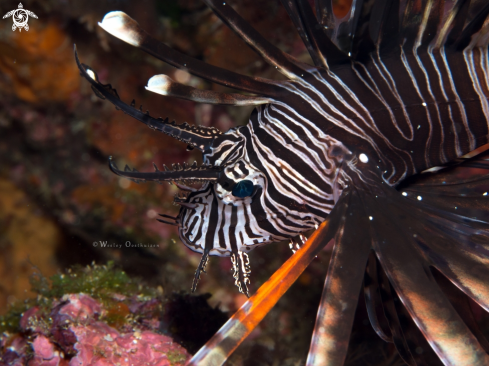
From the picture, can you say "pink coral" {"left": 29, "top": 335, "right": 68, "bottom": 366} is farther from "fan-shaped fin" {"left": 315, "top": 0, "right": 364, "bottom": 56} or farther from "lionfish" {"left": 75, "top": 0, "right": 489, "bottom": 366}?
"fan-shaped fin" {"left": 315, "top": 0, "right": 364, "bottom": 56}

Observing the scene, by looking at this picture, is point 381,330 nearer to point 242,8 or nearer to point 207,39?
point 242,8

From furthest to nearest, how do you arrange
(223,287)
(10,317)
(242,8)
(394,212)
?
1. (223,287)
2. (242,8)
3. (10,317)
4. (394,212)

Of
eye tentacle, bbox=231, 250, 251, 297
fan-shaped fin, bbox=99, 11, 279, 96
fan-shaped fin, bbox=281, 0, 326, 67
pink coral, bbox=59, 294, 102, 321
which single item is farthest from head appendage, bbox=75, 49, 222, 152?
pink coral, bbox=59, 294, 102, 321

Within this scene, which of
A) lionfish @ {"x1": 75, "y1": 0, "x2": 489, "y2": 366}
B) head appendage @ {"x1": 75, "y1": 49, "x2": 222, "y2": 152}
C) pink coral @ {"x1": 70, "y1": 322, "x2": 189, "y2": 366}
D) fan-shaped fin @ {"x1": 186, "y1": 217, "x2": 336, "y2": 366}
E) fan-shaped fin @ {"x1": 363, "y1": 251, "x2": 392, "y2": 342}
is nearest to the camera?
fan-shaped fin @ {"x1": 186, "y1": 217, "x2": 336, "y2": 366}

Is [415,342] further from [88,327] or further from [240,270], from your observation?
[88,327]

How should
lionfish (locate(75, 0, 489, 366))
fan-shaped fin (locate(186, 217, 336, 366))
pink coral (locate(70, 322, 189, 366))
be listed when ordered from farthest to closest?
1. pink coral (locate(70, 322, 189, 366))
2. lionfish (locate(75, 0, 489, 366))
3. fan-shaped fin (locate(186, 217, 336, 366))

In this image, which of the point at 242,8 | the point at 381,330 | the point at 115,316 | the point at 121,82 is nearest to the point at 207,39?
the point at 242,8

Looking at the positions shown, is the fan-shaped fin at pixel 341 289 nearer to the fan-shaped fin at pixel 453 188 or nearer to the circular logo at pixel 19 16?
the fan-shaped fin at pixel 453 188
